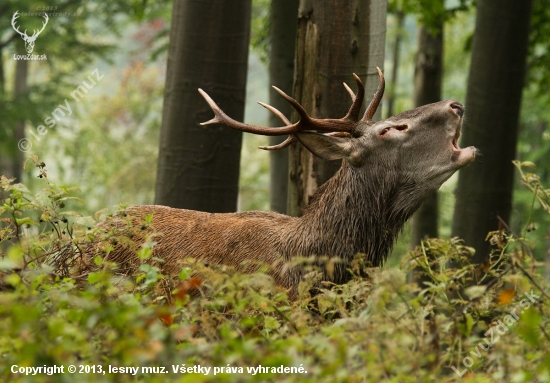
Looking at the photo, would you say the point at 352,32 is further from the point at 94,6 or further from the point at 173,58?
the point at 94,6

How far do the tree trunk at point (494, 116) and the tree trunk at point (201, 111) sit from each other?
287 centimetres

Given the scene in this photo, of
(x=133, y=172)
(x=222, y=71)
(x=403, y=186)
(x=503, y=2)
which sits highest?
(x=503, y=2)

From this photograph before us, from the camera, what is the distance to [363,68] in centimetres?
706

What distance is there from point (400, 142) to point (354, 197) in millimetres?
553

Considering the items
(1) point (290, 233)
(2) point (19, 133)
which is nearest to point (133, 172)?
(2) point (19, 133)

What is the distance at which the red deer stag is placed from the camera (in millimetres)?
5848

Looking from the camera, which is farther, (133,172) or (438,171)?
(133,172)

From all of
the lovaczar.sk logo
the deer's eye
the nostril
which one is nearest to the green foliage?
the nostril

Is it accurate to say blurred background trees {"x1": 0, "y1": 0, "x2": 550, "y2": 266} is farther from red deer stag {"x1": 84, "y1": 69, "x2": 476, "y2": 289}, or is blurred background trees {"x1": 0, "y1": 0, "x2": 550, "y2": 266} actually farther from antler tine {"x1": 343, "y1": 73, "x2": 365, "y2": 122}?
antler tine {"x1": 343, "y1": 73, "x2": 365, "y2": 122}

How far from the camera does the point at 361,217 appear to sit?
19.3ft

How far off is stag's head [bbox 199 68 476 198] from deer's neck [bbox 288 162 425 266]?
72 mm

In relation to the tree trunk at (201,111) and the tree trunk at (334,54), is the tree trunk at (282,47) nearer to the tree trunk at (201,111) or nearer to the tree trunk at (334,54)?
the tree trunk at (201,111)

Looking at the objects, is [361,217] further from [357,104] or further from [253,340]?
[253,340]

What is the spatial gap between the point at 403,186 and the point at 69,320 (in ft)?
10.4
